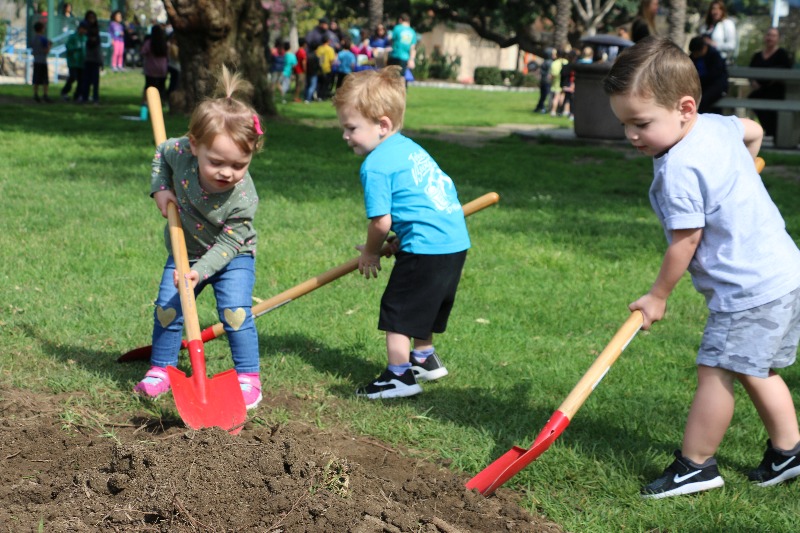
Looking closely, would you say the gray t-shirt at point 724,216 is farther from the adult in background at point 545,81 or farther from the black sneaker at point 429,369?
the adult in background at point 545,81

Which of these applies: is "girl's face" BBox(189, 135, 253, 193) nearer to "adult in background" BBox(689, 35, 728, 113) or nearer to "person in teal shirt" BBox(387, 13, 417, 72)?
"adult in background" BBox(689, 35, 728, 113)

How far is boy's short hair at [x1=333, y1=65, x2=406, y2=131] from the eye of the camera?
3.91 meters

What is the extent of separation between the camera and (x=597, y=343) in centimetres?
489

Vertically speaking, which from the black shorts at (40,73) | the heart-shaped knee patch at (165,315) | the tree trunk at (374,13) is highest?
the tree trunk at (374,13)

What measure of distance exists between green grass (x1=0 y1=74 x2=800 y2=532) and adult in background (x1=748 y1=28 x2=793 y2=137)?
4127mm

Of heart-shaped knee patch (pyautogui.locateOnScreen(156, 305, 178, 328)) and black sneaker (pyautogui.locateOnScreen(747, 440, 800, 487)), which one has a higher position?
heart-shaped knee patch (pyautogui.locateOnScreen(156, 305, 178, 328))

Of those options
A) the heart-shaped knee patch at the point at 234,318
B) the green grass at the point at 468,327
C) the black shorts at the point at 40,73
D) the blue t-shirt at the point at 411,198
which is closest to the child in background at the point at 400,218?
the blue t-shirt at the point at 411,198

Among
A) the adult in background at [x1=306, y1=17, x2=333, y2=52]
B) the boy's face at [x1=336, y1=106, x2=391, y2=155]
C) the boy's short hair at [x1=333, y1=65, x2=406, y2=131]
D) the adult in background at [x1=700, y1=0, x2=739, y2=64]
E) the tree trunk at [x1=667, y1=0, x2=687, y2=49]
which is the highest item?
the tree trunk at [x1=667, y1=0, x2=687, y2=49]

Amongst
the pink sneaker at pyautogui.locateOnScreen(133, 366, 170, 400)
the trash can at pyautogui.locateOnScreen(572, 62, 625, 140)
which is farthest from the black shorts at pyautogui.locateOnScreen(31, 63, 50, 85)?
the pink sneaker at pyautogui.locateOnScreen(133, 366, 170, 400)

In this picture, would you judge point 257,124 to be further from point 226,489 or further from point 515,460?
point 515,460

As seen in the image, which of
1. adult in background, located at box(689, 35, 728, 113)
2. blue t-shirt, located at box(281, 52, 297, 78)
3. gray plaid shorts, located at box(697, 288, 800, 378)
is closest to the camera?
gray plaid shorts, located at box(697, 288, 800, 378)

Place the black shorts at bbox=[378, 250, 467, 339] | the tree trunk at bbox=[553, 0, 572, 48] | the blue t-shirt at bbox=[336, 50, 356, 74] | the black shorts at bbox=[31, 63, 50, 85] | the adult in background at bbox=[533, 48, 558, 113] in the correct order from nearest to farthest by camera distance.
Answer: the black shorts at bbox=[378, 250, 467, 339] < the black shorts at bbox=[31, 63, 50, 85] < the adult in background at bbox=[533, 48, 558, 113] < the blue t-shirt at bbox=[336, 50, 356, 74] < the tree trunk at bbox=[553, 0, 572, 48]

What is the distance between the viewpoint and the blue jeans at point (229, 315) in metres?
3.98

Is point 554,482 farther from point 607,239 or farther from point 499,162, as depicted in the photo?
point 499,162
